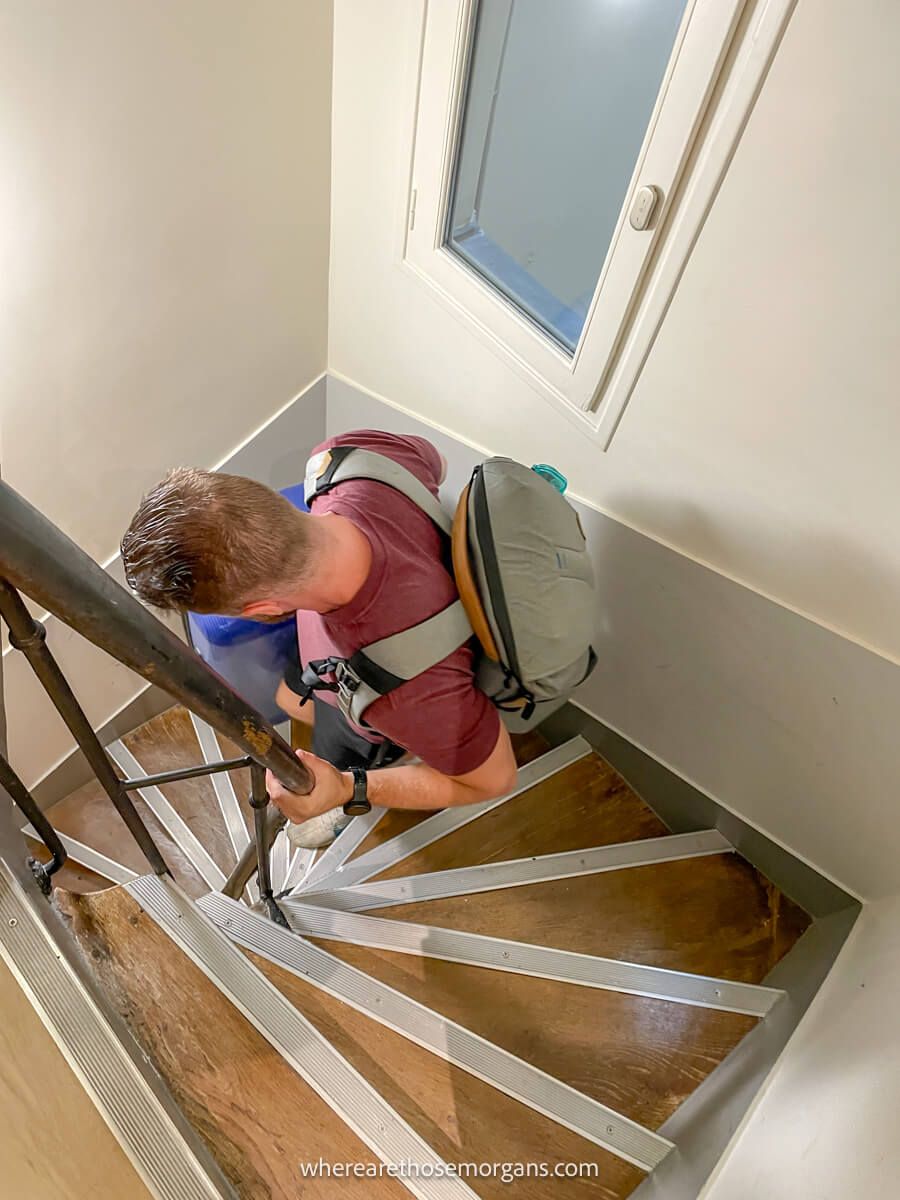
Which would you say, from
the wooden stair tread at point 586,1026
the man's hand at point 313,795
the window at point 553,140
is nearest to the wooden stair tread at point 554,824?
the wooden stair tread at point 586,1026

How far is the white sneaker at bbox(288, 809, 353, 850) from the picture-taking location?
8.17 ft

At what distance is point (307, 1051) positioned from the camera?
52.8 inches

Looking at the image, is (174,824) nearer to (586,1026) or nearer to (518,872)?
(518,872)

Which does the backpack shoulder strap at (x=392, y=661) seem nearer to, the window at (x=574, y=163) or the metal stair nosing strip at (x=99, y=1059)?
the metal stair nosing strip at (x=99, y=1059)

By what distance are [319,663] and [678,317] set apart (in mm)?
1123

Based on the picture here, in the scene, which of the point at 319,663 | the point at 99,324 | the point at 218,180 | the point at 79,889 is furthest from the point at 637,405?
A: the point at 79,889

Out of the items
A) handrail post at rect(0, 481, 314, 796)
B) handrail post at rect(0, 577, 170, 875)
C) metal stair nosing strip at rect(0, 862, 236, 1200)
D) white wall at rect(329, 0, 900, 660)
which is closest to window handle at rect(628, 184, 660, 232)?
white wall at rect(329, 0, 900, 660)

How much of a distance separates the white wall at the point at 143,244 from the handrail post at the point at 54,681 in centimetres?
127

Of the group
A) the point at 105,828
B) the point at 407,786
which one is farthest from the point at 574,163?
the point at 105,828

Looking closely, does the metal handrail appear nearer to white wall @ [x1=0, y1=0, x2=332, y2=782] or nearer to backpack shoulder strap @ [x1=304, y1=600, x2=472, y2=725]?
backpack shoulder strap @ [x1=304, y1=600, x2=472, y2=725]

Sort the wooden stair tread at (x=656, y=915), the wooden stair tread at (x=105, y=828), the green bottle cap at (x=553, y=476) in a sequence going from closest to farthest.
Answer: the green bottle cap at (x=553, y=476) → the wooden stair tread at (x=656, y=915) → the wooden stair tread at (x=105, y=828)

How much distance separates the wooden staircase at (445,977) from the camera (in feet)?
4.27

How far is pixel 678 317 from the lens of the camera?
→ 5.16 ft

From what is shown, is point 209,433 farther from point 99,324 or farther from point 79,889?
point 79,889
